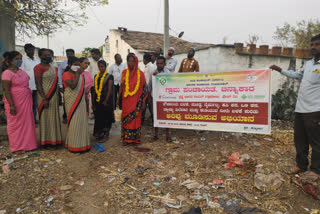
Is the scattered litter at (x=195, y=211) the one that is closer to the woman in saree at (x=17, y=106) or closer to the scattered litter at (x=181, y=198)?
the scattered litter at (x=181, y=198)

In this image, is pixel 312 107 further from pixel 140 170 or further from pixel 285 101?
pixel 285 101

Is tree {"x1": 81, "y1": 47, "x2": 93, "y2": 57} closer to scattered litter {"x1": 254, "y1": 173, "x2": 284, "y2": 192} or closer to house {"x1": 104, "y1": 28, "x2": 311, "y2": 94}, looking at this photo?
house {"x1": 104, "y1": 28, "x2": 311, "y2": 94}

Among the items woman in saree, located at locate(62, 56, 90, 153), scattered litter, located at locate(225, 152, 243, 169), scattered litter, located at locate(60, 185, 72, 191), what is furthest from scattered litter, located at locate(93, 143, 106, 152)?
scattered litter, located at locate(225, 152, 243, 169)

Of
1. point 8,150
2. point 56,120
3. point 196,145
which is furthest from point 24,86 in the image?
point 196,145

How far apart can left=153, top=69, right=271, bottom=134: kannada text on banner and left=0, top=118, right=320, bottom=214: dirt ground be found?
0.52 meters

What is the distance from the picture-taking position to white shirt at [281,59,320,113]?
2.85 metres

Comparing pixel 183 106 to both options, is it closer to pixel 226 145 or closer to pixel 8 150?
pixel 226 145

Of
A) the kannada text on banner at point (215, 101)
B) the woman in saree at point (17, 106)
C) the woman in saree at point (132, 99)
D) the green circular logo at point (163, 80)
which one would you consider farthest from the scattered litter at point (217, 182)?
the woman in saree at point (17, 106)

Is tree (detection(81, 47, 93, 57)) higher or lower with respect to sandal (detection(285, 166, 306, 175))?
higher

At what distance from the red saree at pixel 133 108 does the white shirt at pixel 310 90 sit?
2668 millimetres

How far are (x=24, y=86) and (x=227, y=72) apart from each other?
142 inches

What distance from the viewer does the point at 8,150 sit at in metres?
4.14

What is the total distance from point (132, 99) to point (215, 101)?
158cm

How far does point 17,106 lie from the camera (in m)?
3.85
